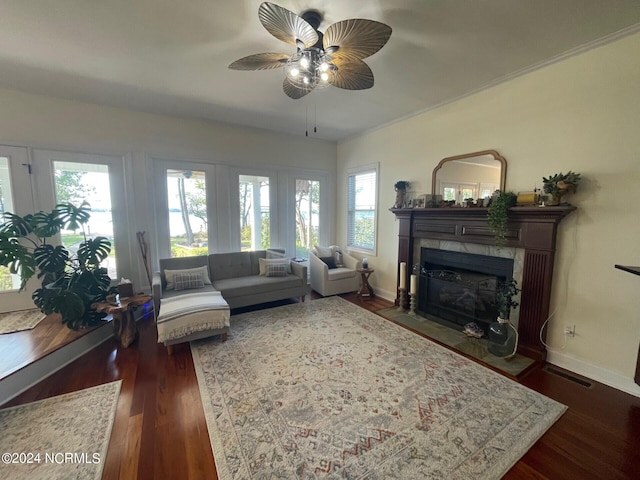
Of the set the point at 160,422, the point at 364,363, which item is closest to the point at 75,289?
the point at 160,422

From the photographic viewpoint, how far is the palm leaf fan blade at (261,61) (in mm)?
1872

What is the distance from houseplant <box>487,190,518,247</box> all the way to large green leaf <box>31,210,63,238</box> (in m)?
4.64

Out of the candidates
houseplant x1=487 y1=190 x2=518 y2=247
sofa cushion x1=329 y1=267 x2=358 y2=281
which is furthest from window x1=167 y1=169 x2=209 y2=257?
houseplant x1=487 y1=190 x2=518 y2=247

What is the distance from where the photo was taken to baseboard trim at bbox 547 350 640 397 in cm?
211

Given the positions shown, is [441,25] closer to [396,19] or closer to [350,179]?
[396,19]

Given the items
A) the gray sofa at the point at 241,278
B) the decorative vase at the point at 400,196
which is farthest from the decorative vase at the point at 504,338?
the gray sofa at the point at 241,278

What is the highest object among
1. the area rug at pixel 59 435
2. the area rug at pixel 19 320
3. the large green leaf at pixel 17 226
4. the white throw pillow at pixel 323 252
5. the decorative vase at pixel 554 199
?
the decorative vase at pixel 554 199

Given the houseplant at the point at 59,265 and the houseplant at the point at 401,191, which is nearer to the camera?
the houseplant at the point at 59,265

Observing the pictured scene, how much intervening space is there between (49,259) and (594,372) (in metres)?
5.39

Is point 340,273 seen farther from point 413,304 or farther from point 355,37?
point 355,37

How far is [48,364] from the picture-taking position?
2.28 metres

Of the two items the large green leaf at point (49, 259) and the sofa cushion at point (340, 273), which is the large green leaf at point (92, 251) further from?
the sofa cushion at point (340, 273)

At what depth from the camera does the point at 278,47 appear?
7.29ft

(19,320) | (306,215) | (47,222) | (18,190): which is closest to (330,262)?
(306,215)
